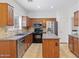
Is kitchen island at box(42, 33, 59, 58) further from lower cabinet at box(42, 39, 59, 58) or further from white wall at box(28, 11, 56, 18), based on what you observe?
white wall at box(28, 11, 56, 18)

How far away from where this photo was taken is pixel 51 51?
5.57 metres

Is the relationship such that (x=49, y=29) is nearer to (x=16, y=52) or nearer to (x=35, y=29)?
(x=35, y=29)

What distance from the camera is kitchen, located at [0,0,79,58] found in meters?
5.59

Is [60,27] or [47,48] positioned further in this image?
[60,27]

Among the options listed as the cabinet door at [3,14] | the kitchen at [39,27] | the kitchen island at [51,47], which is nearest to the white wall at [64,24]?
the kitchen at [39,27]

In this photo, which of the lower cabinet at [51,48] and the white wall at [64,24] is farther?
the white wall at [64,24]

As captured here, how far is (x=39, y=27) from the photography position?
13148mm

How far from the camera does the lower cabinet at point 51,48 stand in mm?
5570

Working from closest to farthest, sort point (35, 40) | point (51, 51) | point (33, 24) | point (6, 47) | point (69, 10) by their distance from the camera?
point (6, 47) < point (51, 51) < point (69, 10) < point (35, 40) < point (33, 24)

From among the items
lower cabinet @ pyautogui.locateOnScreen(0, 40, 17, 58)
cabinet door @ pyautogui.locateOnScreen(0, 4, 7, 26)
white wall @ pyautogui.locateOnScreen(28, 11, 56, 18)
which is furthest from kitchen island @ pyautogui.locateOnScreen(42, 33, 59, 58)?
white wall @ pyautogui.locateOnScreen(28, 11, 56, 18)

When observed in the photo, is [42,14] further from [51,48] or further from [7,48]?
[7,48]

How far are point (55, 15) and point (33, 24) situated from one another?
2257 millimetres

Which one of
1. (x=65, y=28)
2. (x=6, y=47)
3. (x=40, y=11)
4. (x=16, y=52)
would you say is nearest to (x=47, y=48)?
(x=16, y=52)

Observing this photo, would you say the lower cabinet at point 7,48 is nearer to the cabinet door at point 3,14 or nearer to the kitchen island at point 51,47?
the cabinet door at point 3,14
